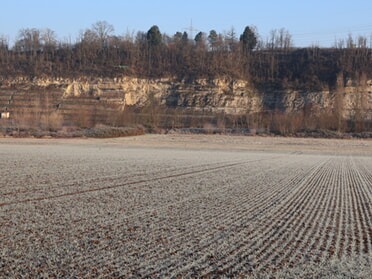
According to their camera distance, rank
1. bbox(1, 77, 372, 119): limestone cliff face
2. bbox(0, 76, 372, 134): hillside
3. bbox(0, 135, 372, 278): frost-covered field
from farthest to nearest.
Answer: bbox(1, 77, 372, 119): limestone cliff face
bbox(0, 76, 372, 134): hillside
bbox(0, 135, 372, 278): frost-covered field

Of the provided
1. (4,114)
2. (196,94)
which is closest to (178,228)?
(4,114)

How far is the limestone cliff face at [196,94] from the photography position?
70.6 meters

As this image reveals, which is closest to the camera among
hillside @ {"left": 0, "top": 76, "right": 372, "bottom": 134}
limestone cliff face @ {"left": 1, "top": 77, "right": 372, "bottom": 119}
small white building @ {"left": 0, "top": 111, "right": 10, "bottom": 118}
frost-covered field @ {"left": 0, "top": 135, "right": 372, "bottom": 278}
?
frost-covered field @ {"left": 0, "top": 135, "right": 372, "bottom": 278}

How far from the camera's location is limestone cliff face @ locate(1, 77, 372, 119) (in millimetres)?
70562

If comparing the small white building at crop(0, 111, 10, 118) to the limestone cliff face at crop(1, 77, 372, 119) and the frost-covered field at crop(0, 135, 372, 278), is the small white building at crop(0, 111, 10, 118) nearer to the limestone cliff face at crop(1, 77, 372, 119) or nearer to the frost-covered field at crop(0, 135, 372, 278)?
the limestone cliff face at crop(1, 77, 372, 119)

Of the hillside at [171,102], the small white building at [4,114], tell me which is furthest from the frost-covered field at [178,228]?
the small white building at [4,114]

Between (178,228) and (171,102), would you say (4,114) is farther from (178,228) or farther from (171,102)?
(178,228)

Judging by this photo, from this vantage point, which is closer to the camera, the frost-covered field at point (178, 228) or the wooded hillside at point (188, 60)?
the frost-covered field at point (178, 228)

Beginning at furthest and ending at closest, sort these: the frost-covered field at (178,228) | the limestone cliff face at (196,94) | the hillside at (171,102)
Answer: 1. the limestone cliff face at (196,94)
2. the hillside at (171,102)
3. the frost-covered field at (178,228)

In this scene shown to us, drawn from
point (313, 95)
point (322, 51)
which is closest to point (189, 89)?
point (313, 95)

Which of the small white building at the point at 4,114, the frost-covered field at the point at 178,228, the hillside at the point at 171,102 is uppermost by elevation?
the hillside at the point at 171,102

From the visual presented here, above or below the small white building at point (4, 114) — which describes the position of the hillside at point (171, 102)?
above

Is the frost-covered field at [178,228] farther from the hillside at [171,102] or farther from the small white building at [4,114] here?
the small white building at [4,114]

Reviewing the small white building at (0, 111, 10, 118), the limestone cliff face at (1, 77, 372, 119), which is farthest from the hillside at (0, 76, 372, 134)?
the small white building at (0, 111, 10, 118)
